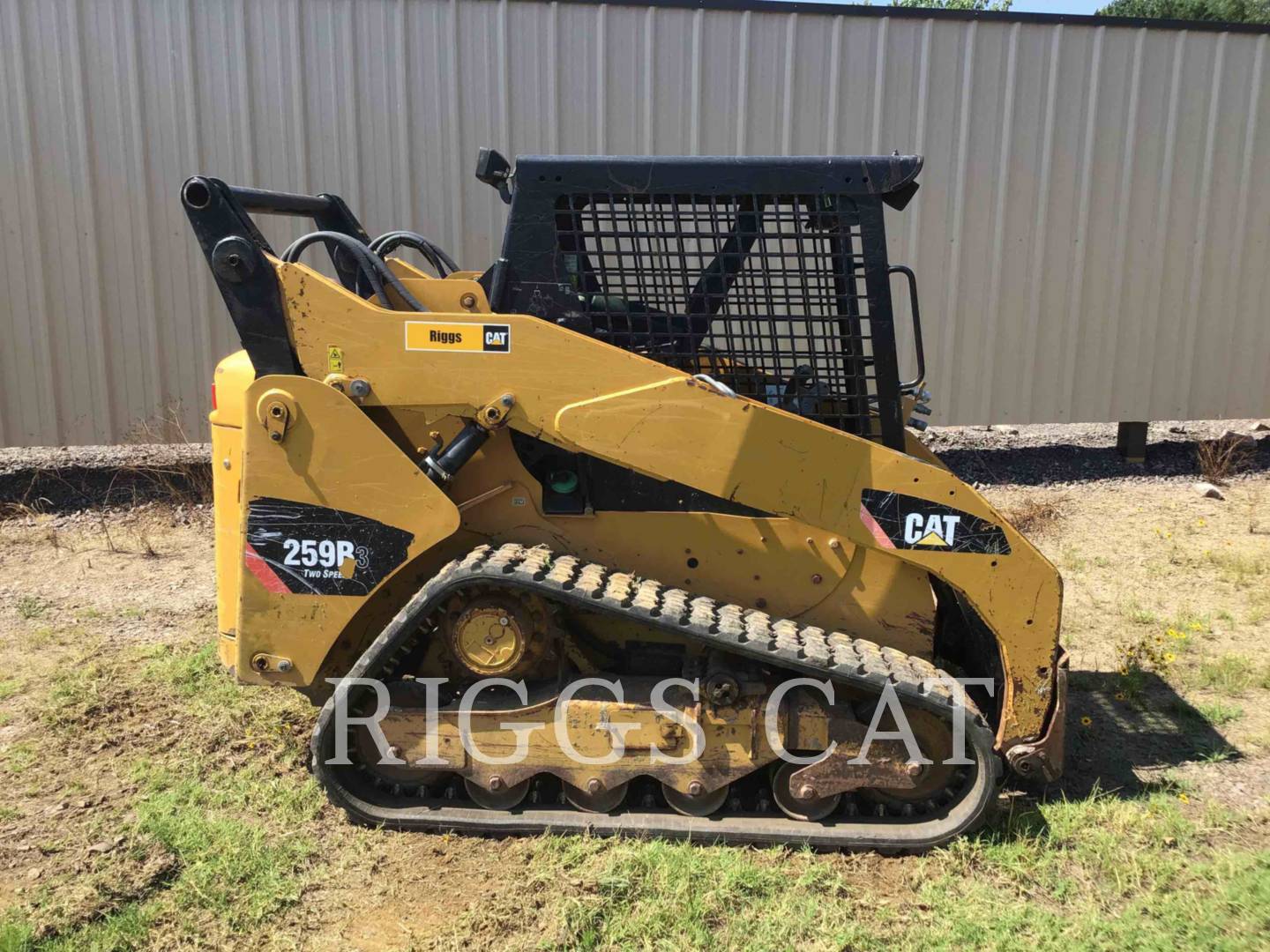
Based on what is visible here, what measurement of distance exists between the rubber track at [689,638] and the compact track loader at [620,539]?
0.01 m

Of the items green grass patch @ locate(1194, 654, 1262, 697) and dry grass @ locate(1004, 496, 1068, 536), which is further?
dry grass @ locate(1004, 496, 1068, 536)

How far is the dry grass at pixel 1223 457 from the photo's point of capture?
789 centimetres

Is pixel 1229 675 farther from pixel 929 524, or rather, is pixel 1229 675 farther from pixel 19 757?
pixel 19 757

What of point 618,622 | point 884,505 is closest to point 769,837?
point 618,622

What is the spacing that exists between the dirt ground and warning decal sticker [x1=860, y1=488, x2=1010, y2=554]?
3.24ft

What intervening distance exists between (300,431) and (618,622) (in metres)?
1.29

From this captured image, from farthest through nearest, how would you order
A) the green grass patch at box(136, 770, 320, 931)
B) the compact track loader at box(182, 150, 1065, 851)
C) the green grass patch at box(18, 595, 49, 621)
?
the green grass patch at box(18, 595, 49, 621) → the compact track loader at box(182, 150, 1065, 851) → the green grass patch at box(136, 770, 320, 931)

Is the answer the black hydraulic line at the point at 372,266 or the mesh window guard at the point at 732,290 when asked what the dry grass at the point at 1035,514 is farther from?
the black hydraulic line at the point at 372,266

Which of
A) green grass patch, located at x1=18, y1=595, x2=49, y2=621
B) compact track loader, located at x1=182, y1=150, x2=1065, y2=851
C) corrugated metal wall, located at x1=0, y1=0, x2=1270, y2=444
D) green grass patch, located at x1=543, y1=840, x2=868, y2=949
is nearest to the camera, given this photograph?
green grass patch, located at x1=543, y1=840, x2=868, y2=949

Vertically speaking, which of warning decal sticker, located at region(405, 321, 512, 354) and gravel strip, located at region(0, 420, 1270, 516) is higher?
warning decal sticker, located at region(405, 321, 512, 354)

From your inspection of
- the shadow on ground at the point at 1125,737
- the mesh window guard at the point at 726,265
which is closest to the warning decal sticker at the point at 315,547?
the mesh window guard at the point at 726,265

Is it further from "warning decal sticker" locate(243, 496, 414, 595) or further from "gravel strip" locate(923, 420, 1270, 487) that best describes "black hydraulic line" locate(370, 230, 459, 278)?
"gravel strip" locate(923, 420, 1270, 487)

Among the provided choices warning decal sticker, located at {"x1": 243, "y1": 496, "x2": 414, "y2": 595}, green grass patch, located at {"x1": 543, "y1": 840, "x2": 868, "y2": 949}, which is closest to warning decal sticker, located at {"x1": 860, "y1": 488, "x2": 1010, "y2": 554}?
green grass patch, located at {"x1": 543, "y1": 840, "x2": 868, "y2": 949}

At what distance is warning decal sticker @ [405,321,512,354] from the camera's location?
3049mm
